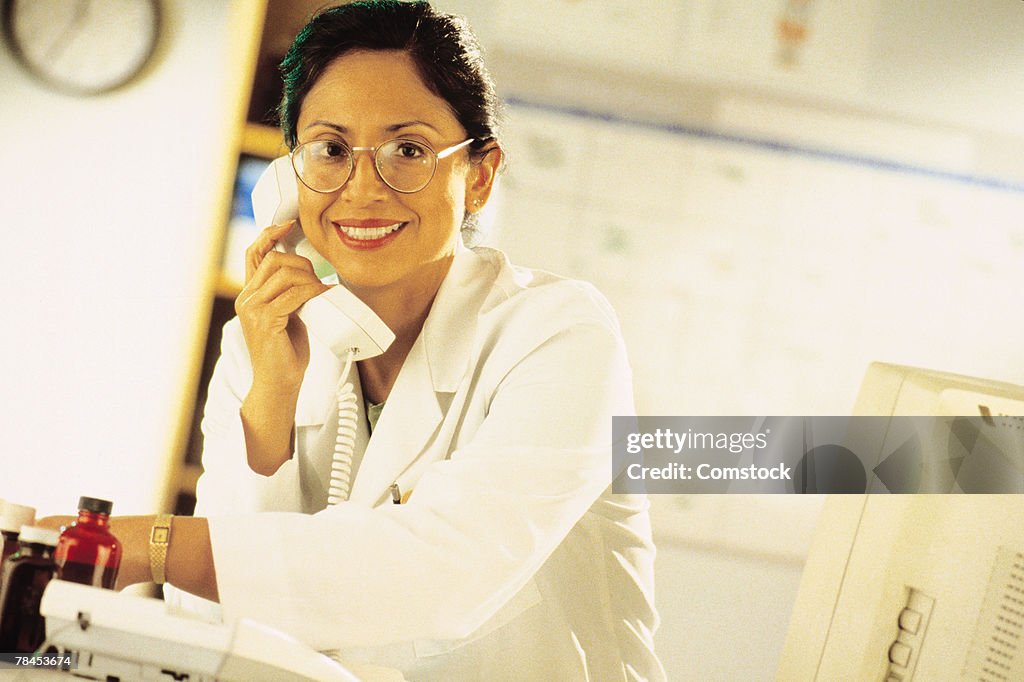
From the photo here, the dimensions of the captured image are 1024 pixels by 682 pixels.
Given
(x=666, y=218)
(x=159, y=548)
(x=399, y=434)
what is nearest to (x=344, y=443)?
(x=399, y=434)

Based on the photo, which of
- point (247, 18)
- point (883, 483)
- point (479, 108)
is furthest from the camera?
point (247, 18)

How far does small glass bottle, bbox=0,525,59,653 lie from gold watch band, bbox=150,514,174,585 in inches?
5.4

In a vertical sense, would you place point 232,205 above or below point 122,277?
above

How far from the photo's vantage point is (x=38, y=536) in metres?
1.04

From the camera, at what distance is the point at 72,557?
1.10m

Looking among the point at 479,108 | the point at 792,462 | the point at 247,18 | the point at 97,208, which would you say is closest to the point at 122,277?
the point at 97,208

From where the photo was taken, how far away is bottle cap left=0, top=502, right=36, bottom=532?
116cm

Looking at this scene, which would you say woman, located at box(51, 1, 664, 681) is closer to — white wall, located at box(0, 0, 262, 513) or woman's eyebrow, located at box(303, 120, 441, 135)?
woman's eyebrow, located at box(303, 120, 441, 135)

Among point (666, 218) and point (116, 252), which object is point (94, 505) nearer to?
point (116, 252)

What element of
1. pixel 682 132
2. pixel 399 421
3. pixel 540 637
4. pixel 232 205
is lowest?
pixel 540 637

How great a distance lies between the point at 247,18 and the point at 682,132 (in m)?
0.84

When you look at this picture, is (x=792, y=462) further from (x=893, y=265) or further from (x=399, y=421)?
(x=399, y=421)

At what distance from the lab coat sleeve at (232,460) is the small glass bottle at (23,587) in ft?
1.73

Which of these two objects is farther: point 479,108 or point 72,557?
point 479,108
